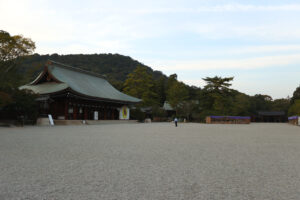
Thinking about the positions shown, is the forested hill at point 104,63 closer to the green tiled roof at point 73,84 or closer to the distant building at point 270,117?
the distant building at point 270,117

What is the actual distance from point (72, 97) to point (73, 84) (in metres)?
2.79

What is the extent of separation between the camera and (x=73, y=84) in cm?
2850

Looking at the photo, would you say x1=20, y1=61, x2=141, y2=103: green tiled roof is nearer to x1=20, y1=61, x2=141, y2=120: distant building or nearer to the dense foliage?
x1=20, y1=61, x2=141, y2=120: distant building

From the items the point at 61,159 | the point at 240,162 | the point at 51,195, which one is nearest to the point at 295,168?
the point at 240,162

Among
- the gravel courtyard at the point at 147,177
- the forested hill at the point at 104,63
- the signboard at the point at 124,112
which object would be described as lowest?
the gravel courtyard at the point at 147,177

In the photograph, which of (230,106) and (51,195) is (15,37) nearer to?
(51,195)

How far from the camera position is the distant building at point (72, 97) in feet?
82.7

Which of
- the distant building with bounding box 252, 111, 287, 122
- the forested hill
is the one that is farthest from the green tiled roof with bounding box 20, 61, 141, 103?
the forested hill

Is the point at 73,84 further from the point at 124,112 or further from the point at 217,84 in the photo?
the point at 217,84

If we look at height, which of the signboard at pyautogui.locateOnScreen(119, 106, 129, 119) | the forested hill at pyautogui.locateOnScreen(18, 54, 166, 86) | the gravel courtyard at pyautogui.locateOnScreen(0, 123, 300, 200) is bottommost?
the gravel courtyard at pyautogui.locateOnScreen(0, 123, 300, 200)

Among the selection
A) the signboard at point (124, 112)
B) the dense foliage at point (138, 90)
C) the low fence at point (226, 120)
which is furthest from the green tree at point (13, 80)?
the low fence at point (226, 120)

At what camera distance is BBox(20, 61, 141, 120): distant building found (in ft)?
82.7

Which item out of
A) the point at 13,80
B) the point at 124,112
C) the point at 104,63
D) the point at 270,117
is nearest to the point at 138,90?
the point at 124,112

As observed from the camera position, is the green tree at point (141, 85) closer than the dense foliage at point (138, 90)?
No
